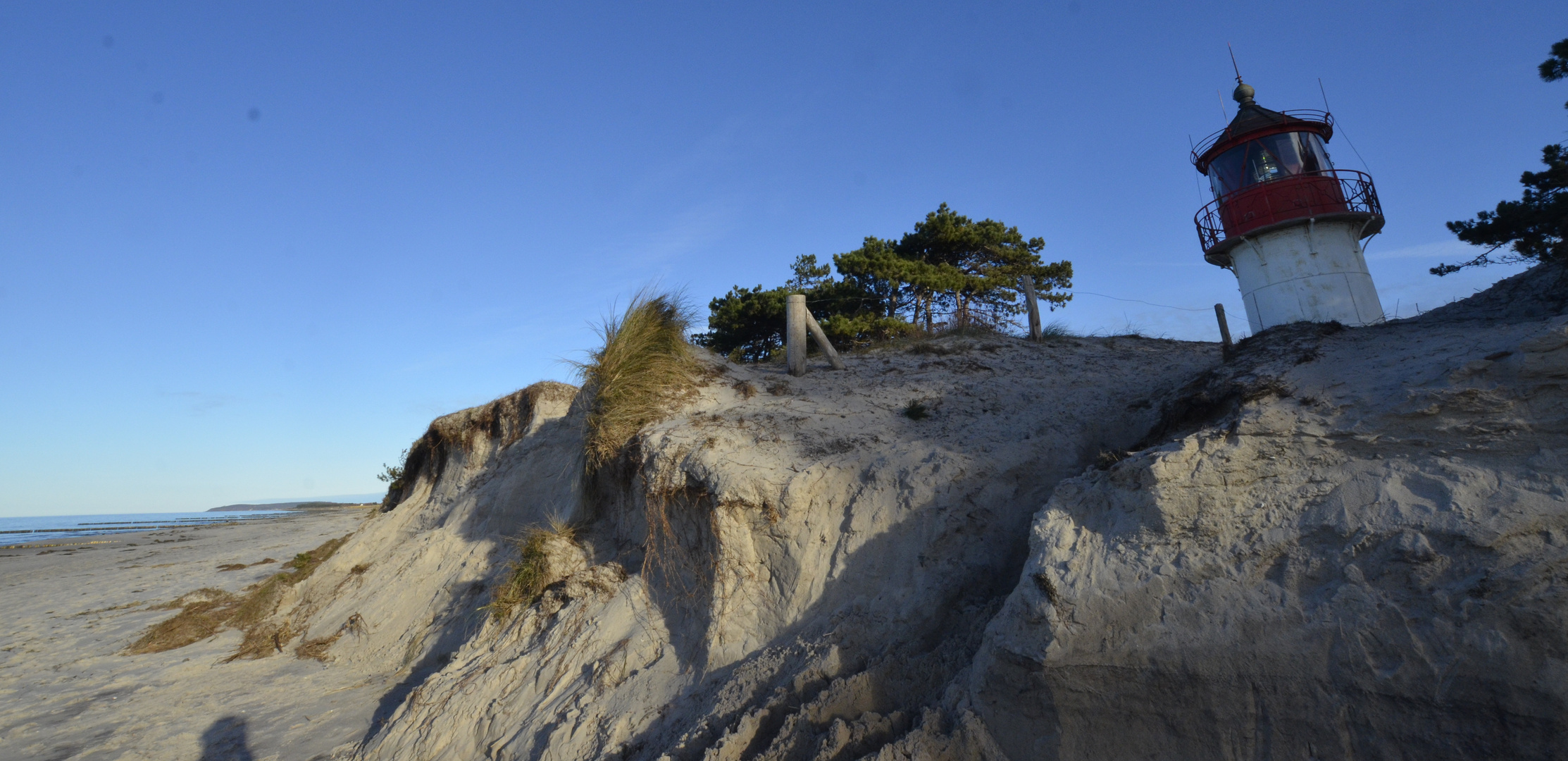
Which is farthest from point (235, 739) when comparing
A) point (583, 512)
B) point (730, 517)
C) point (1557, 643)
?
point (1557, 643)

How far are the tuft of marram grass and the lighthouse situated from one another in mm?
10804

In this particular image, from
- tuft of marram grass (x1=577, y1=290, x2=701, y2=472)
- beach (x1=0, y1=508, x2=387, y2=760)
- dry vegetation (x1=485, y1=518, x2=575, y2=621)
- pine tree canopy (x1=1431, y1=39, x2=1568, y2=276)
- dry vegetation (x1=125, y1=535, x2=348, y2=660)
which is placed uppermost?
pine tree canopy (x1=1431, y1=39, x2=1568, y2=276)

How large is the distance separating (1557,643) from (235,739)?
33.2 ft

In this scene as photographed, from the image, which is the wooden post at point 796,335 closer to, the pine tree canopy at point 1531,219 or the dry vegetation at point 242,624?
the dry vegetation at point 242,624

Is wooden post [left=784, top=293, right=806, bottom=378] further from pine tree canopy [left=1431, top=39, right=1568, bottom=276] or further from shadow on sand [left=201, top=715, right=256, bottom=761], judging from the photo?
pine tree canopy [left=1431, top=39, right=1568, bottom=276]

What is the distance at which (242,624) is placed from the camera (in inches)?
420

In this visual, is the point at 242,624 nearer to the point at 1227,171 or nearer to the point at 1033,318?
→ the point at 1033,318

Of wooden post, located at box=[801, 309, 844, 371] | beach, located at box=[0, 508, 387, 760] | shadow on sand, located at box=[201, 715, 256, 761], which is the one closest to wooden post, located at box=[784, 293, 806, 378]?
wooden post, located at box=[801, 309, 844, 371]

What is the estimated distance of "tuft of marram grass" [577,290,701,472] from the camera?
7961 millimetres

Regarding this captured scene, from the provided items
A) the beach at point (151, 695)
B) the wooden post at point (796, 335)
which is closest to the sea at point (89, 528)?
the beach at point (151, 695)

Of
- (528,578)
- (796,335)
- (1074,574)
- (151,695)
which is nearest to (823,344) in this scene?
(796,335)

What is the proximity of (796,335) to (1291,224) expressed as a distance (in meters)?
10.1

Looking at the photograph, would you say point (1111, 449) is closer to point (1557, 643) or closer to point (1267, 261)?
point (1557, 643)

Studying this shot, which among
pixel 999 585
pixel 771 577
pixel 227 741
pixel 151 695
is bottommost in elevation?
pixel 227 741
